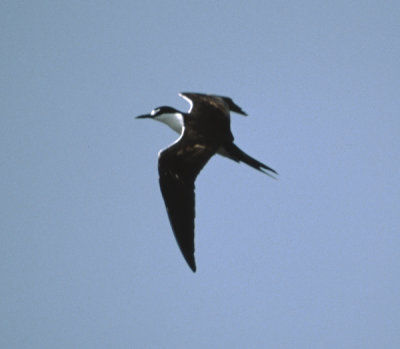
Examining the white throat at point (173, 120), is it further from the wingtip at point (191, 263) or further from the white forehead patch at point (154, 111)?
the wingtip at point (191, 263)

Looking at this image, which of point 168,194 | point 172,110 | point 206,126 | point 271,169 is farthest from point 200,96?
point 168,194

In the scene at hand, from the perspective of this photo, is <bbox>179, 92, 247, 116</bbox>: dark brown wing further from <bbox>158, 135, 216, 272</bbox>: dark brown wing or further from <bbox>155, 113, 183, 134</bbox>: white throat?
<bbox>158, 135, 216, 272</bbox>: dark brown wing

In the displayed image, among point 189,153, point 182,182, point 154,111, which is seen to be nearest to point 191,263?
point 182,182

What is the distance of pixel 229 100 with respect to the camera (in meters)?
14.8

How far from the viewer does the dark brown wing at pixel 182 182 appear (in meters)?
9.09

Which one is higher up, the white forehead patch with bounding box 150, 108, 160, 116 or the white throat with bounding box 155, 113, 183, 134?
the white forehead patch with bounding box 150, 108, 160, 116

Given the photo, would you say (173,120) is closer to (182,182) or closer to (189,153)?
(189,153)

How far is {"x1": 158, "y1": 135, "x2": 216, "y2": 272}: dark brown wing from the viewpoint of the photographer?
9086mm

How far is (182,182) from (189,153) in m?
0.74

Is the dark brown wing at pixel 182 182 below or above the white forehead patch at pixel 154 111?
below

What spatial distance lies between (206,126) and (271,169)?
1.68m

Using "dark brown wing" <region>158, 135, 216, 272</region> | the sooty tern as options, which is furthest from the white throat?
"dark brown wing" <region>158, 135, 216, 272</region>

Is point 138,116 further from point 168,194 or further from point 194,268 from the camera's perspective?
point 194,268

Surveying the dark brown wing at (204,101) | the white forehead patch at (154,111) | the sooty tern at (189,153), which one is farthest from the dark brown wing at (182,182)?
the white forehead patch at (154,111)
